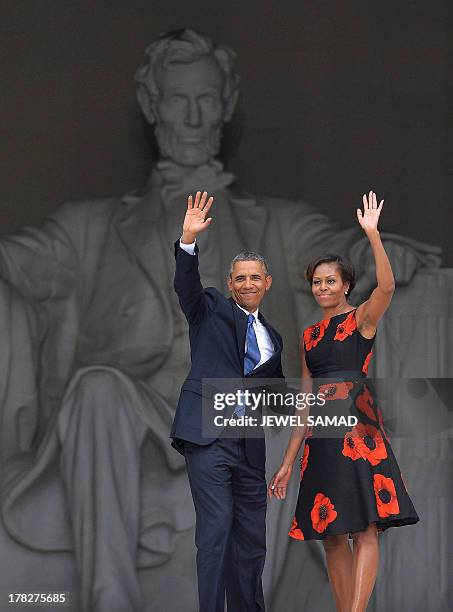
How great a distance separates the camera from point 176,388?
15.8 ft

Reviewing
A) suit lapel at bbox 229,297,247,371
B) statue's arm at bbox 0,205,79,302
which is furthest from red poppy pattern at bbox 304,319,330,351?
statue's arm at bbox 0,205,79,302

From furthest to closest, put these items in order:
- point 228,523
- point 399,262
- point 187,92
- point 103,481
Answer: point 187,92
point 399,262
point 103,481
point 228,523

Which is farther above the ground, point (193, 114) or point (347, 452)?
point (193, 114)

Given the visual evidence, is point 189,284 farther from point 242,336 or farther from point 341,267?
point 341,267

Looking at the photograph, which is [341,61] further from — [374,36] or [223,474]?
[223,474]

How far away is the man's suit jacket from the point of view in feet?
10.3

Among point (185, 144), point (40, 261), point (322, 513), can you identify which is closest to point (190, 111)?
point (185, 144)

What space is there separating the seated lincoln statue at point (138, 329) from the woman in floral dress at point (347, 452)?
4.52ft

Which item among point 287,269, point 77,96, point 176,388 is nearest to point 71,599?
point 176,388

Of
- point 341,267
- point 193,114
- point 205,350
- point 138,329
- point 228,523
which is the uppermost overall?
point 193,114

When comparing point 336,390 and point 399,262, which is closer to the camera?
Answer: point 336,390

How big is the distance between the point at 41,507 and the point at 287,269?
1.51 meters

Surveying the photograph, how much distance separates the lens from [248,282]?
330 cm

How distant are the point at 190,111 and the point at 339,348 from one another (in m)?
1.97
